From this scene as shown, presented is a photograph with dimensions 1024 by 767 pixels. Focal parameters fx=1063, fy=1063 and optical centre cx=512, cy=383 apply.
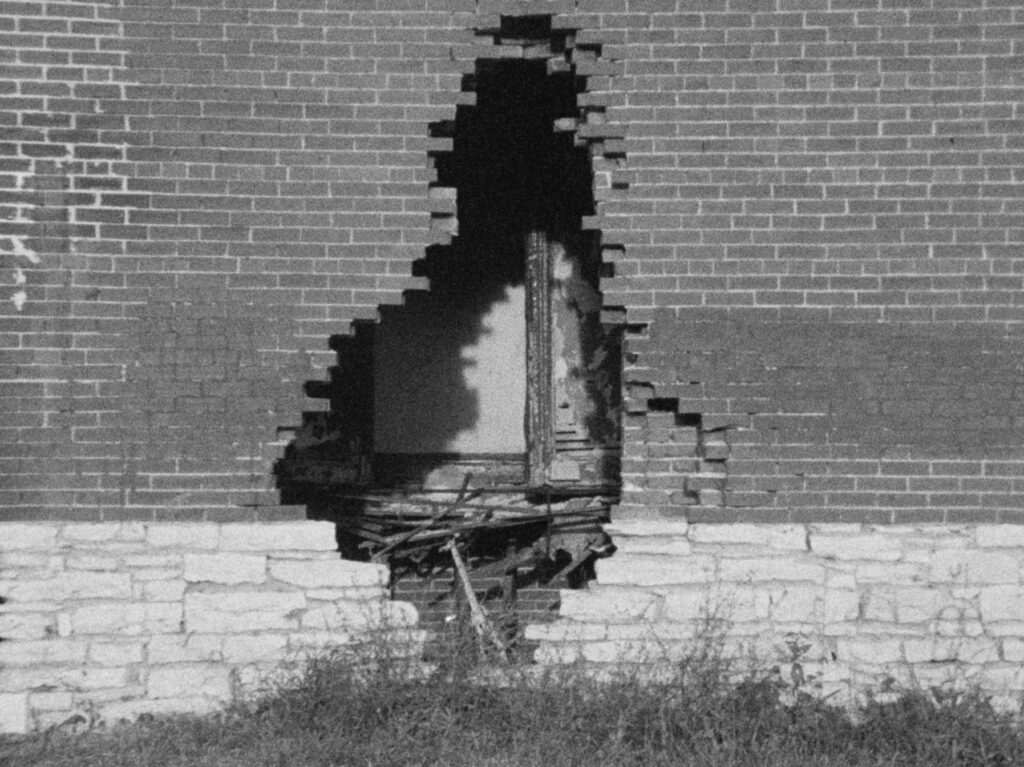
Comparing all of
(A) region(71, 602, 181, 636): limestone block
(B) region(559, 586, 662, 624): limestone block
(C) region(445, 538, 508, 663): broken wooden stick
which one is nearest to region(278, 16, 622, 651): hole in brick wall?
(C) region(445, 538, 508, 663): broken wooden stick

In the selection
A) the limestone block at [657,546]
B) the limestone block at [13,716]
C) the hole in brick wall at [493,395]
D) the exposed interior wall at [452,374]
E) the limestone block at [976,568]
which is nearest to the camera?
the limestone block at [13,716]

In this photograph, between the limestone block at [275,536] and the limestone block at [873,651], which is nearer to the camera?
the limestone block at [873,651]

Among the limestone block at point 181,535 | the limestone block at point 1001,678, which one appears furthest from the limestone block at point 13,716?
the limestone block at point 1001,678

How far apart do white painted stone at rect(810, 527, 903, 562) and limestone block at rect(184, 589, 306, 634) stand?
2692mm

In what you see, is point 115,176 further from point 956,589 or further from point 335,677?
point 956,589

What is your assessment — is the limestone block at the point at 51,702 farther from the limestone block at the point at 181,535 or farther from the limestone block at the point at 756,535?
the limestone block at the point at 756,535

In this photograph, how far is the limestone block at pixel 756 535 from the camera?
5.48 m

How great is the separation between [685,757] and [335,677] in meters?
1.72

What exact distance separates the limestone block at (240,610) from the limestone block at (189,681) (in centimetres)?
19

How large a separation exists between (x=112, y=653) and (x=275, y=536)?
3.24 feet

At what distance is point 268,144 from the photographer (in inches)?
221

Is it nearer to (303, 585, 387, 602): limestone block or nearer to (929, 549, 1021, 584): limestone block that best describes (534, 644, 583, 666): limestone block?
(303, 585, 387, 602): limestone block

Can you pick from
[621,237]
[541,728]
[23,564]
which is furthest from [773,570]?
[23,564]

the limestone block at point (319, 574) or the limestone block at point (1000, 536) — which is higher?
the limestone block at point (1000, 536)
